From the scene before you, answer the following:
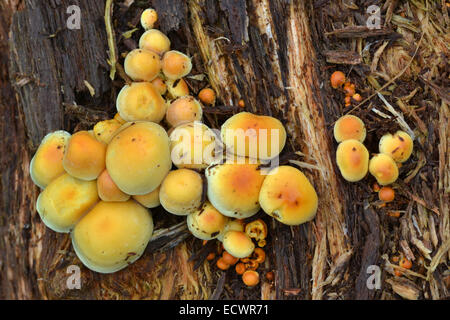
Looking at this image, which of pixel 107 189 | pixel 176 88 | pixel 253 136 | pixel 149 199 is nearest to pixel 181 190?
pixel 149 199

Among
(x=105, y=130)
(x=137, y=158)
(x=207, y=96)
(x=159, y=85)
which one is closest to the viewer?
(x=137, y=158)

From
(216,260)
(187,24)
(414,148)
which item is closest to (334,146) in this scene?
(414,148)

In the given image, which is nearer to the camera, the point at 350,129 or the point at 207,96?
the point at 350,129

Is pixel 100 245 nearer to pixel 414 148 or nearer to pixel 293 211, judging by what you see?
pixel 293 211

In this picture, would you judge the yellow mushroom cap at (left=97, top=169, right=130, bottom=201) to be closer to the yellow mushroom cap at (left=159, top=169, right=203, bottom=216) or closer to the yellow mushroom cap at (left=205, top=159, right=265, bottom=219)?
the yellow mushroom cap at (left=159, top=169, right=203, bottom=216)

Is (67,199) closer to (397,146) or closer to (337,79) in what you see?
(337,79)

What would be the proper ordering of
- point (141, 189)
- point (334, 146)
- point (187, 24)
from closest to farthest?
point (141, 189) → point (334, 146) → point (187, 24)

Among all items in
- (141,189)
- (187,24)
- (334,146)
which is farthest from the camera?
(187,24)
